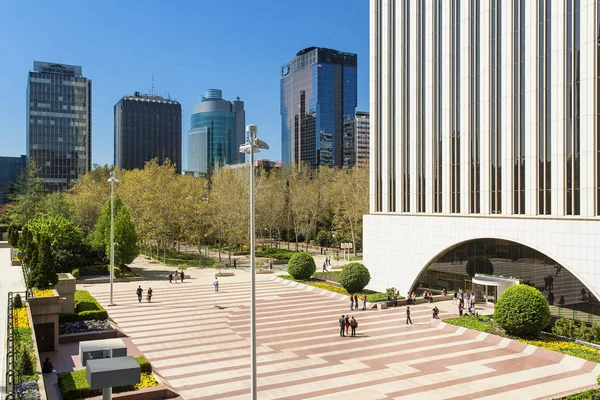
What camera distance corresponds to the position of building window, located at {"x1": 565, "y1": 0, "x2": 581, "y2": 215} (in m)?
27.3

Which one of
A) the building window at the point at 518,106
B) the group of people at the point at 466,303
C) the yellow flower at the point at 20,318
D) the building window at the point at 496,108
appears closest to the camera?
the yellow flower at the point at 20,318

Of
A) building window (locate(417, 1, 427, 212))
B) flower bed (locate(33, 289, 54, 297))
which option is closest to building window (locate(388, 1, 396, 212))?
building window (locate(417, 1, 427, 212))

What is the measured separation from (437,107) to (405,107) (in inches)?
124

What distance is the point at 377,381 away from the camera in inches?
730

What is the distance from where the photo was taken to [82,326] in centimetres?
2441

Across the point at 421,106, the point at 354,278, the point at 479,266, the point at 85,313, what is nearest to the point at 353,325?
the point at 354,278

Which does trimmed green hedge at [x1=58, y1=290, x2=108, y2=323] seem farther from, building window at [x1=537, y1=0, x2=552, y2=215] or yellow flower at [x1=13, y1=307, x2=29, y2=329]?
building window at [x1=537, y1=0, x2=552, y2=215]

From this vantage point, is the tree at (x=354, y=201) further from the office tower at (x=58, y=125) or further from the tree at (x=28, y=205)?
the office tower at (x=58, y=125)

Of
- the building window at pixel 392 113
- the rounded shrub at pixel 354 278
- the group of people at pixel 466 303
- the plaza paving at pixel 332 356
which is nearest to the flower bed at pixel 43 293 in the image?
the plaza paving at pixel 332 356

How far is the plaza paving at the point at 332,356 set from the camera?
17781 mm

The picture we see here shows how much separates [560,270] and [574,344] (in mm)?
5794

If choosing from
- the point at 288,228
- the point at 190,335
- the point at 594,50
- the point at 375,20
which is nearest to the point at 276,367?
the point at 190,335

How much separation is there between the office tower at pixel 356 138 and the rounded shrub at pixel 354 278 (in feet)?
483

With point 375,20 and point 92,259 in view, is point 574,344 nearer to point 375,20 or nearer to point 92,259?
point 375,20
